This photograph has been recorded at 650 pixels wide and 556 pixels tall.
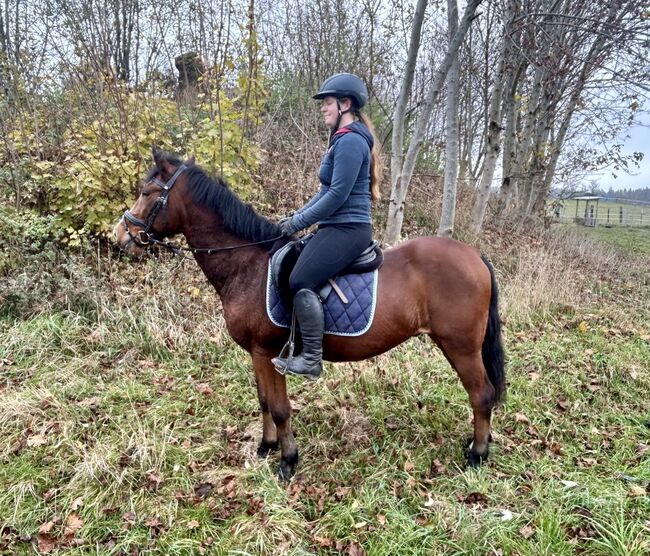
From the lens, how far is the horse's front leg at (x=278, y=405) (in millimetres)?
3447

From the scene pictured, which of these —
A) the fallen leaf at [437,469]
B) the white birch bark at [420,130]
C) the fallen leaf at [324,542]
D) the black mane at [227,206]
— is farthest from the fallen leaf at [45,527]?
the white birch bark at [420,130]

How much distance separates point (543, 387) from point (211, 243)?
3.90 metres

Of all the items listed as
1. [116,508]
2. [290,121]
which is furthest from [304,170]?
[116,508]

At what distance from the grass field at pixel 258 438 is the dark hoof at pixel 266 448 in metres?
0.13

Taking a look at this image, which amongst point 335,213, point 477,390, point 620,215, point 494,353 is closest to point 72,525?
point 335,213

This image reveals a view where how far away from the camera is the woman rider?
2.97m

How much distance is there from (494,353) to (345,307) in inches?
56.6

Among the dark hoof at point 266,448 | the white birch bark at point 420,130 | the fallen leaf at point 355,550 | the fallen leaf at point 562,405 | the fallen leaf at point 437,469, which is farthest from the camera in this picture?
the white birch bark at point 420,130

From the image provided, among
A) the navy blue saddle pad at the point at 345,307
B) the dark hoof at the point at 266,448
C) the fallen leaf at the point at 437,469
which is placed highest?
the navy blue saddle pad at the point at 345,307

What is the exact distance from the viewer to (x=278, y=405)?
3.48 meters

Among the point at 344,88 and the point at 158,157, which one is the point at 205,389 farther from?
the point at 344,88

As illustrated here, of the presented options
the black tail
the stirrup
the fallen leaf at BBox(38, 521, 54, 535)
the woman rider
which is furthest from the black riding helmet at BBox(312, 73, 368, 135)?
the fallen leaf at BBox(38, 521, 54, 535)

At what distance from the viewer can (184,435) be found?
153 inches

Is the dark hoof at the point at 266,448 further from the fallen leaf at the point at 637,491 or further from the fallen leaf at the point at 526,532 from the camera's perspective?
the fallen leaf at the point at 637,491
